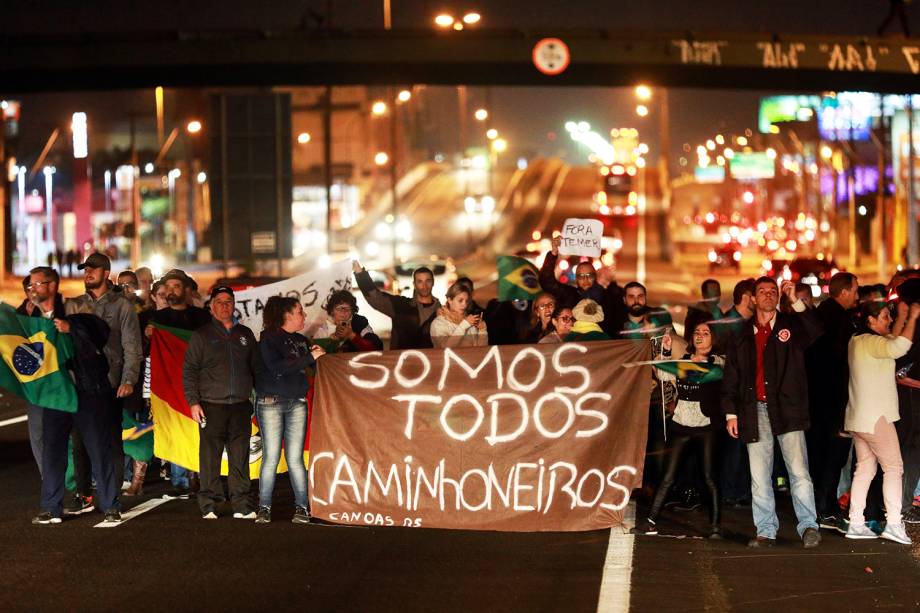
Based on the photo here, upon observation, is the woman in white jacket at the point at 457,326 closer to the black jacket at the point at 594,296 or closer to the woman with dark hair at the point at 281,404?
the woman with dark hair at the point at 281,404

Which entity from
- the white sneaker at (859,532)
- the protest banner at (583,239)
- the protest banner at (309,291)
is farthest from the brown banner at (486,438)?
the protest banner at (583,239)

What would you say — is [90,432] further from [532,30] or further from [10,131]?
[10,131]

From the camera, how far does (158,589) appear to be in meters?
8.42

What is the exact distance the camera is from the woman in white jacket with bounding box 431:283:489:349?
38.4 feet

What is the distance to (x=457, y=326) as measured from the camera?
38.6ft

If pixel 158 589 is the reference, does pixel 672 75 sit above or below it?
above

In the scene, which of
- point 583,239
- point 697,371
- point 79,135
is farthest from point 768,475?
point 79,135

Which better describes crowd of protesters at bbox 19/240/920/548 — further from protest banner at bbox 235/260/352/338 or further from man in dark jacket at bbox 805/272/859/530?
protest banner at bbox 235/260/352/338

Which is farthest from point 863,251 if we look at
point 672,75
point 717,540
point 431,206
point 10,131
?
point 717,540

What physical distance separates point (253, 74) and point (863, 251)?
70.1 meters

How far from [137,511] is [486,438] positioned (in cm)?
298

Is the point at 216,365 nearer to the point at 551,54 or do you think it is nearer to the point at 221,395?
the point at 221,395

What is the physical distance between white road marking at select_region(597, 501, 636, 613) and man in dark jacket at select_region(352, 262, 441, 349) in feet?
8.54

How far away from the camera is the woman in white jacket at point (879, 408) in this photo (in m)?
9.95
